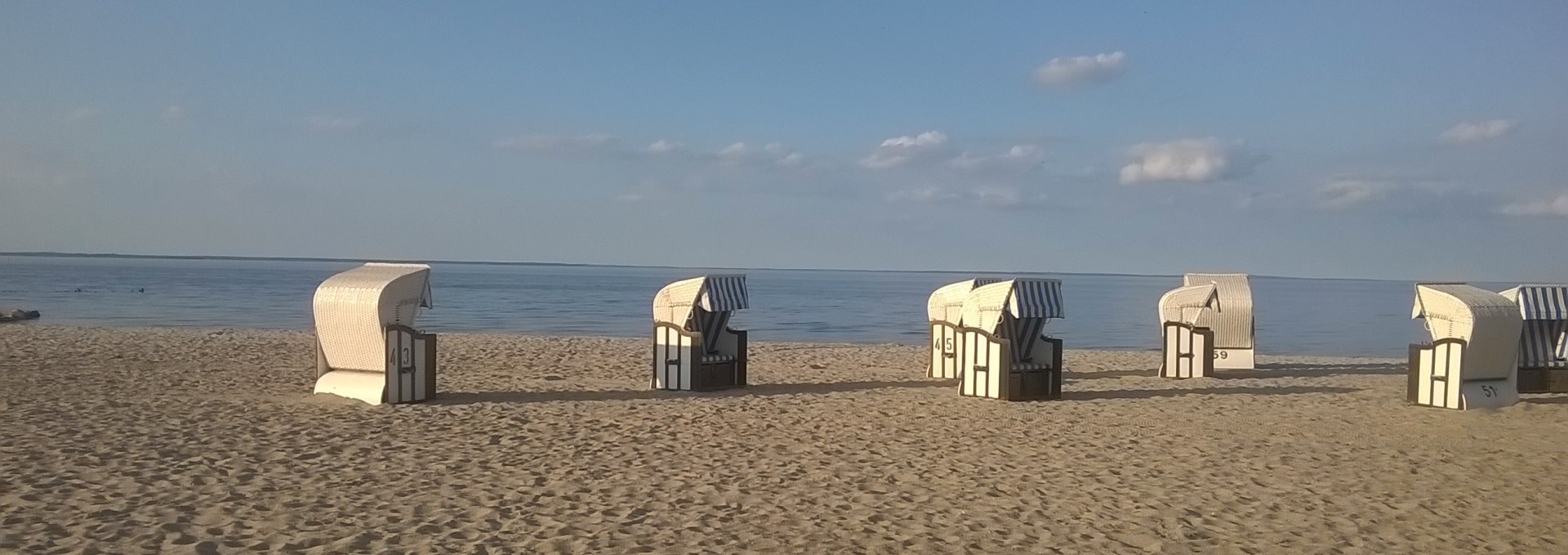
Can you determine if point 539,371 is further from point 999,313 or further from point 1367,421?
point 1367,421

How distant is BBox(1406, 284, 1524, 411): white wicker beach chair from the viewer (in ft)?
37.2

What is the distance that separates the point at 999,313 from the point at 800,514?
235 inches

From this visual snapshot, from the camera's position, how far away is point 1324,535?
590 centimetres

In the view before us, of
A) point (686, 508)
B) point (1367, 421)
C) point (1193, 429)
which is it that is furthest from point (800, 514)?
point (1367, 421)

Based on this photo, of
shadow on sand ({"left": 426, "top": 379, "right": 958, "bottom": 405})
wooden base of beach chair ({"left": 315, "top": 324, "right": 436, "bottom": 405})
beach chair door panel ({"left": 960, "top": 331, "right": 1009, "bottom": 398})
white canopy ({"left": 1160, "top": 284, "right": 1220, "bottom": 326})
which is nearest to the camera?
wooden base of beach chair ({"left": 315, "top": 324, "right": 436, "bottom": 405})

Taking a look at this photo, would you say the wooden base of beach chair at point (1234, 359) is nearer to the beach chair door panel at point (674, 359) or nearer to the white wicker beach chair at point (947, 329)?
the white wicker beach chair at point (947, 329)

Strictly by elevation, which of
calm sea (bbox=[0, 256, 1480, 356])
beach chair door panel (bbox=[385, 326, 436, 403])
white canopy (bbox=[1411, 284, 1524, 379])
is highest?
white canopy (bbox=[1411, 284, 1524, 379])

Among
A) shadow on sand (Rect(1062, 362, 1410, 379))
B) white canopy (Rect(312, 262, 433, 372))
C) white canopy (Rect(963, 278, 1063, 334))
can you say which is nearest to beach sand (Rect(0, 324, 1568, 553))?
white canopy (Rect(312, 262, 433, 372))

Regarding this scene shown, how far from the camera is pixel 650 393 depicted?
38.3 feet

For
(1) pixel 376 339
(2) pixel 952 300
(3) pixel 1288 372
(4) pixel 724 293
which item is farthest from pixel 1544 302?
(1) pixel 376 339

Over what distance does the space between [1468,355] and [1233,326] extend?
4627mm

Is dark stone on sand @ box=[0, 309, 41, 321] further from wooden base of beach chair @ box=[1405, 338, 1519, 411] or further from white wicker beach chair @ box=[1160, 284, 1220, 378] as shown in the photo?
wooden base of beach chair @ box=[1405, 338, 1519, 411]

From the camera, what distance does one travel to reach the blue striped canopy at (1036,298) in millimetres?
11578

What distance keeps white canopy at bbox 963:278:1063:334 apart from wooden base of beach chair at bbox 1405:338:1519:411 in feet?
12.4
